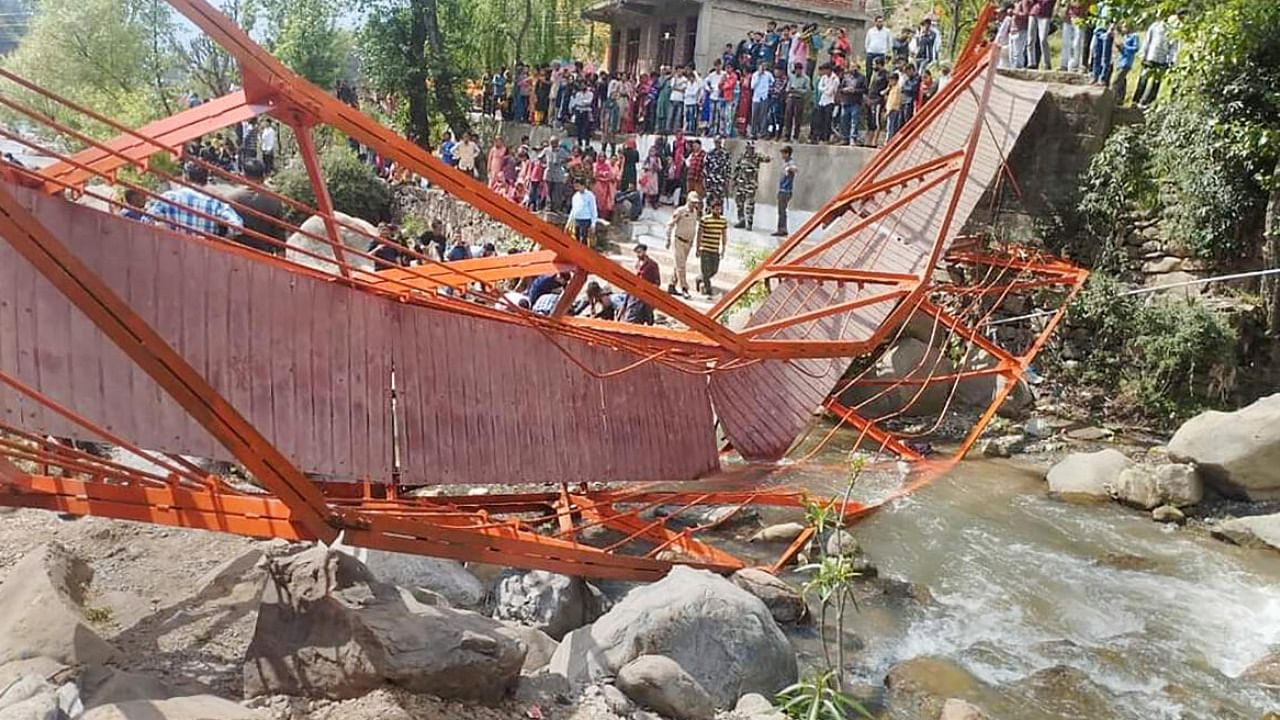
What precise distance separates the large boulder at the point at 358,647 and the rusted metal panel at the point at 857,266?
3215 millimetres

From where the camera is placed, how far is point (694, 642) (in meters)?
4.81

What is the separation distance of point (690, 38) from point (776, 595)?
812 inches

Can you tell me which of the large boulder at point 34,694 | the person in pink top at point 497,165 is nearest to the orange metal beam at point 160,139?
the large boulder at point 34,694

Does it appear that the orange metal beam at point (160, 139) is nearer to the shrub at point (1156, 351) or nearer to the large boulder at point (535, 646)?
the large boulder at point (535, 646)

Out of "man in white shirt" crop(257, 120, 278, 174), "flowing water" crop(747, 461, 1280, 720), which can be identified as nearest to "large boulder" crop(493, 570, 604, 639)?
"flowing water" crop(747, 461, 1280, 720)

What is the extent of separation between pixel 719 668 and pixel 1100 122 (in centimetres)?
1001

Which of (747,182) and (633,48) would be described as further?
(633,48)

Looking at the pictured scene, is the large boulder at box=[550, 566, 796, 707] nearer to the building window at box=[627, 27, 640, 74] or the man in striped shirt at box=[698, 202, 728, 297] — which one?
the man in striped shirt at box=[698, 202, 728, 297]

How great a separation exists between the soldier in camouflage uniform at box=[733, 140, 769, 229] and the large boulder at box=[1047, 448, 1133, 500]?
7.51 meters

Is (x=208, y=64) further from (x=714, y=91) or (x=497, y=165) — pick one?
(x=714, y=91)

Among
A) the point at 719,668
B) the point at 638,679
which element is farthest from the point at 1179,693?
the point at 638,679

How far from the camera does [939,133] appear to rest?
31.0ft

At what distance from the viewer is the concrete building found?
904 inches

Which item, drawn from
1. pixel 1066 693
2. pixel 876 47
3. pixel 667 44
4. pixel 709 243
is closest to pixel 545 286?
pixel 709 243
